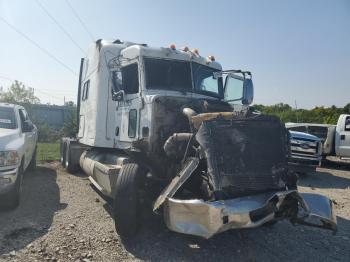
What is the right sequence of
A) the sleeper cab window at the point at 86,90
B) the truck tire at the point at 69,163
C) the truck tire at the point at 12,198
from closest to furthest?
the truck tire at the point at 12,198 < the sleeper cab window at the point at 86,90 < the truck tire at the point at 69,163

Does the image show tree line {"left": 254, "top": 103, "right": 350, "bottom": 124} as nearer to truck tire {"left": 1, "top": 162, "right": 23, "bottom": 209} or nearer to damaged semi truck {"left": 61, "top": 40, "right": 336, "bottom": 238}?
damaged semi truck {"left": 61, "top": 40, "right": 336, "bottom": 238}

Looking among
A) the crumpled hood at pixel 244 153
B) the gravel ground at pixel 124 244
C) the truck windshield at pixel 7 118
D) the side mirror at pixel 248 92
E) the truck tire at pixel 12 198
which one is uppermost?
the side mirror at pixel 248 92

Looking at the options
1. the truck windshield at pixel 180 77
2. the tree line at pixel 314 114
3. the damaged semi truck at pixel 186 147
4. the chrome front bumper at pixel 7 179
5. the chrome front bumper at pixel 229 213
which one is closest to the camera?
the chrome front bumper at pixel 229 213

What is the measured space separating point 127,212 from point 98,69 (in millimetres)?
4060

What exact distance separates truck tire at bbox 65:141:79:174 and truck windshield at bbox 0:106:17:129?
8.99ft

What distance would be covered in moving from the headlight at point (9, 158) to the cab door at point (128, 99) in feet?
6.36

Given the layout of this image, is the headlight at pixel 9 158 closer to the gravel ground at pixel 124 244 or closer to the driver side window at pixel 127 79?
the gravel ground at pixel 124 244

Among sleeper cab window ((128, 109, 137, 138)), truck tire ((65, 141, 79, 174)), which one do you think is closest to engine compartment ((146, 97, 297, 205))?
sleeper cab window ((128, 109, 137, 138))

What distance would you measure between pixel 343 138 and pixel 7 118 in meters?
12.5

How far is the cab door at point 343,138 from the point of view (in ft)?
48.0

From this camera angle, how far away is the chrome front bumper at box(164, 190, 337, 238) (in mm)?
4094

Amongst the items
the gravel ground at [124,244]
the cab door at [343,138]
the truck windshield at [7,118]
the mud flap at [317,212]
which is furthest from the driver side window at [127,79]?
the cab door at [343,138]

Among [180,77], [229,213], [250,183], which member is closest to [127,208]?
[229,213]

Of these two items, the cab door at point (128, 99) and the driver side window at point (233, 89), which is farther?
the driver side window at point (233, 89)
